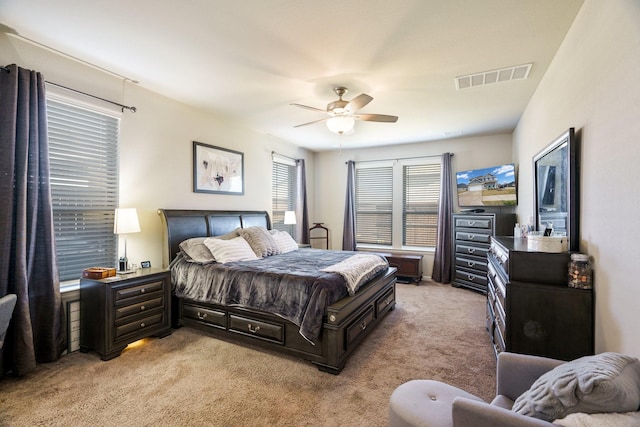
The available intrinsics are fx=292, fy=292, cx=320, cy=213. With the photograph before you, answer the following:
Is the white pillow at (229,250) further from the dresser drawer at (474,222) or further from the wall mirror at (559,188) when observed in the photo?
the dresser drawer at (474,222)

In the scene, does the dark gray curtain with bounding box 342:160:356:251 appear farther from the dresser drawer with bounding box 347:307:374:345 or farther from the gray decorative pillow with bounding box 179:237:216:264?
the gray decorative pillow with bounding box 179:237:216:264

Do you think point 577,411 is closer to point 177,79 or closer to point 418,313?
point 418,313

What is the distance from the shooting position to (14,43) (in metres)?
2.50

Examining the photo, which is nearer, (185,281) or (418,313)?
(185,281)

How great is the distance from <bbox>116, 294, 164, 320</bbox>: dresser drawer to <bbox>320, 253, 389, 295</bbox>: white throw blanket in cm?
181

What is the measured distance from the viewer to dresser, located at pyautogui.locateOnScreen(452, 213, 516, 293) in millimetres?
4641

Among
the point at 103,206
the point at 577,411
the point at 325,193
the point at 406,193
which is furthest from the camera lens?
the point at 325,193

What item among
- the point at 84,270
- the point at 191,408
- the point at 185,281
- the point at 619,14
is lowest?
the point at 191,408

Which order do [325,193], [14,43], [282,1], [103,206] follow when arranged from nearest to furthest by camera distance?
[282,1], [14,43], [103,206], [325,193]

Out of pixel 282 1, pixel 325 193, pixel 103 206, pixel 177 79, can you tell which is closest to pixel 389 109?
pixel 282 1

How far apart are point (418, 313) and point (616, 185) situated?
110 inches

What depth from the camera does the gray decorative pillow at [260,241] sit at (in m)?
3.92

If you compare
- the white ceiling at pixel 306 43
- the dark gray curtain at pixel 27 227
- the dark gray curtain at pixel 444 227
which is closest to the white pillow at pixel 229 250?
the dark gray curtain at pixel 27 227

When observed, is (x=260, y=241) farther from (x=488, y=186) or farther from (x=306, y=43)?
(x=488, y=186)
